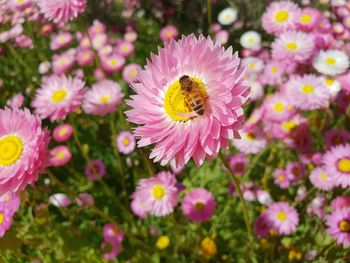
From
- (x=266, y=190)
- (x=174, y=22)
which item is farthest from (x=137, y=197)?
(x=174, y=22)

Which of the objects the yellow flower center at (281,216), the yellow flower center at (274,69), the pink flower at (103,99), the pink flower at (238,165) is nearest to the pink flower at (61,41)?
the pink flower at (103,99)

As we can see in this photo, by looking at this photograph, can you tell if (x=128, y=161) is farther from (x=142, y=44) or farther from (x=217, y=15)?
(x=217, y=15)

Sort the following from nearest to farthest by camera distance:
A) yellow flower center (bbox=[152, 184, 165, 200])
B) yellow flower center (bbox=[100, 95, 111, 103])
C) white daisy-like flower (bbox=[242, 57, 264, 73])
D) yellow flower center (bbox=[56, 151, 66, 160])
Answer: yellow flower center (bbox=[152, 184, 165, 200])
yellow flower center (bbox=[100, 95, 111, 103])
yellow flower center (bbox=[56, 151, 66, 160])
white daisy-like flower (bbox=[242, 57, 264, 73])

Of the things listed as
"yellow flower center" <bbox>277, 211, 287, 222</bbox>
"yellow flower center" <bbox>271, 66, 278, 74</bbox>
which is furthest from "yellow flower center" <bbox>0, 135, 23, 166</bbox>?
"yellow flower center" <bbox>271, 66, 278, 74</bbox>

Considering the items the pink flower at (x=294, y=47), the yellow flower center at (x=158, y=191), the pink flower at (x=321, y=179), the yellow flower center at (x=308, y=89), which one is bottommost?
the pink flower at (x=321, y=179)

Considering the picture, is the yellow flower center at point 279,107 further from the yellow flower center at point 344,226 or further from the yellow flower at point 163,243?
the yellow flower at point 163,243

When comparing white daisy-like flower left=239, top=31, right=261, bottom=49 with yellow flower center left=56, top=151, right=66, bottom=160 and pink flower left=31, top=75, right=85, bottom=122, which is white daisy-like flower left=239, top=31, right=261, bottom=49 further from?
yellow flower center left=56, top=151, right=66, bottom=160
